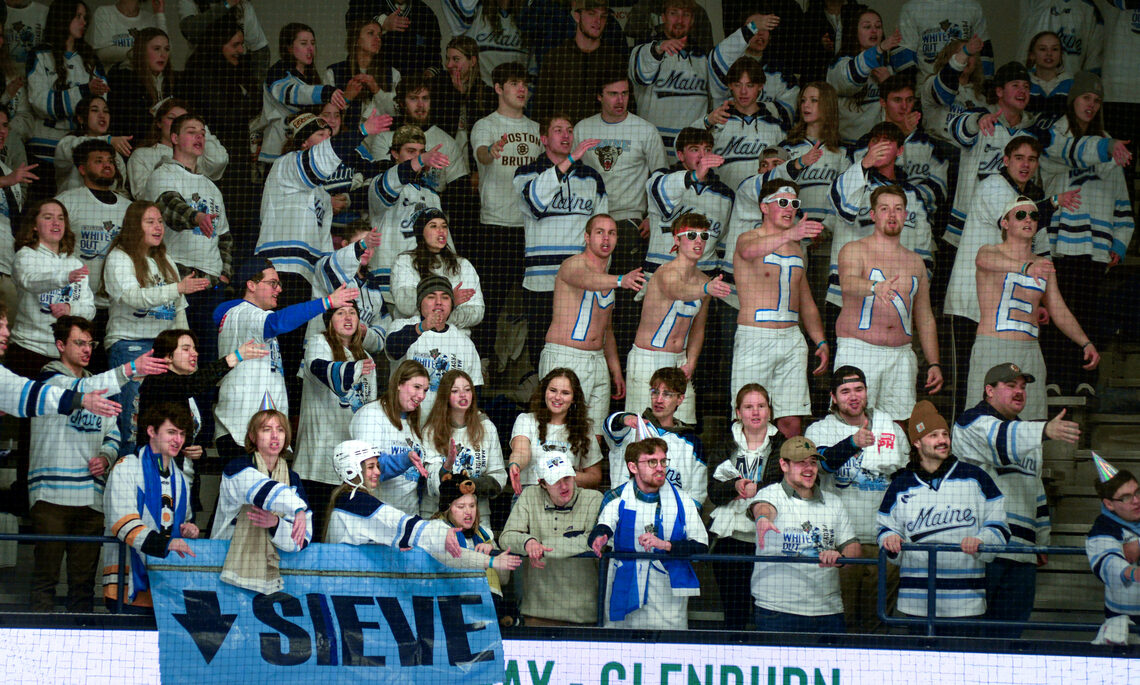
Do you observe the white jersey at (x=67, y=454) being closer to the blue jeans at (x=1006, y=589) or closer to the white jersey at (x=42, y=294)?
the white jersey at (x=42, y=294)

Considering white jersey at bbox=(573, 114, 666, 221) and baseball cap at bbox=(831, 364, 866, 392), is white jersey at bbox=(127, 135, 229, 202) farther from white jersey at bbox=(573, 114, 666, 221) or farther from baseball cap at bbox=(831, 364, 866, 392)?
baseball cap at bbox=(831, 364, 866, 392)

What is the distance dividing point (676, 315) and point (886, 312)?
3.34 feet

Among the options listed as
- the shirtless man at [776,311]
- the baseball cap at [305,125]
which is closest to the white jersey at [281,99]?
the baseball cap at [305,125]

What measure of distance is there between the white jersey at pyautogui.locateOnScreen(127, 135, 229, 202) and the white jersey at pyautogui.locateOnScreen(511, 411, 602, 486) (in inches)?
94.5

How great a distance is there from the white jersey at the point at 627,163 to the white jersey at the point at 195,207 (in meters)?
1.97

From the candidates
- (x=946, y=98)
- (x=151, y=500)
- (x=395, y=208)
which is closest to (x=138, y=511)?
(x=151, y=500)

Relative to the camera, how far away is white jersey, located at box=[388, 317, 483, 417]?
7359 mm

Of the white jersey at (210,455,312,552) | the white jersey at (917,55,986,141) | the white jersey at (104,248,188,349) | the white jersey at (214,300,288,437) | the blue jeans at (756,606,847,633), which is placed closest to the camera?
the white jersey at (210,455,312,552)

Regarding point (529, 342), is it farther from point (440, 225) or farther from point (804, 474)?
point (804, 474)

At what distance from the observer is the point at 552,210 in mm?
7891

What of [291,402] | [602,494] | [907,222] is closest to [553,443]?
[602,494]

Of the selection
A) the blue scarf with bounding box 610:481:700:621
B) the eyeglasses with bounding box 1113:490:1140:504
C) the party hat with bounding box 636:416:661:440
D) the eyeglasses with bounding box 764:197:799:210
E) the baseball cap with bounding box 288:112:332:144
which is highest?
the baseball cap with bounding box 288:112:332:144

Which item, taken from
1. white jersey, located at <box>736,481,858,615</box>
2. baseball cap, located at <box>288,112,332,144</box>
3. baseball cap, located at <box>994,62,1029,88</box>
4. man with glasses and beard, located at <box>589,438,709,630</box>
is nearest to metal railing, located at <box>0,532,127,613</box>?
man with glasses and beard, located at <box>589,438,709,630</box>

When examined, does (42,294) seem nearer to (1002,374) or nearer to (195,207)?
(195,207)
